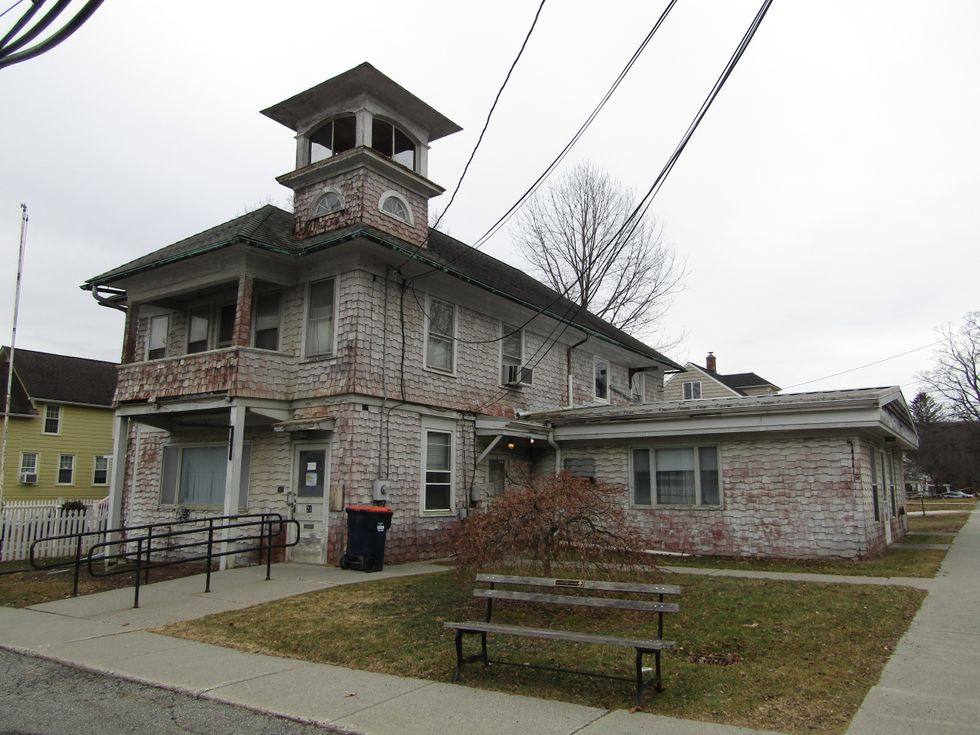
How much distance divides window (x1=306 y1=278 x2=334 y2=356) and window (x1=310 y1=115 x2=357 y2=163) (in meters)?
3.05

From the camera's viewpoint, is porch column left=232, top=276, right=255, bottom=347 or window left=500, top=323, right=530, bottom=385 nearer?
porch column left=232, top=276, right=255, bottom=347

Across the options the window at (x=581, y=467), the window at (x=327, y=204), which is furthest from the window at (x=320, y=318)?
the window at (x=581, y=467)

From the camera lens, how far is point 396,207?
15367mm

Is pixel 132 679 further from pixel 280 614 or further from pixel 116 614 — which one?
pixel 116 614

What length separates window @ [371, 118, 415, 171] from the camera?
50.8ft

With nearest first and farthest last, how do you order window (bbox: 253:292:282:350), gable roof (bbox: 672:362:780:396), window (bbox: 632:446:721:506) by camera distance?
1. window (bbox: 632:446:721:506)
2. window (bbox: 253:292:282:350)
3. gable roof (bbox: 672:362:780:396)

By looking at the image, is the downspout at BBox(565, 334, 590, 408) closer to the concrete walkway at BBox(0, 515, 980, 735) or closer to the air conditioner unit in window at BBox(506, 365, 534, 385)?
the air conditioner unit in window at BBox(506, 365, 534, 385)

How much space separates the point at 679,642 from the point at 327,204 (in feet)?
37.9

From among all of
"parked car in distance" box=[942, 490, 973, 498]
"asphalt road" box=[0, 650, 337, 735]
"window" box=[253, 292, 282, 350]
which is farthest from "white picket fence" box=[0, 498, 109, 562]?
"parked car in distance" box=[942, 490, 973, 498]

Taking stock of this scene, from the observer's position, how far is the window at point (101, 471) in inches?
1283

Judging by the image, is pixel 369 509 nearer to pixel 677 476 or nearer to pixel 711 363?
pixel 677 476

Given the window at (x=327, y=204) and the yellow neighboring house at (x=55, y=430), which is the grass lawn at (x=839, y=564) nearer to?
the window at (x=327, y=204)

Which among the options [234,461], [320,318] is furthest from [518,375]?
[234,461]

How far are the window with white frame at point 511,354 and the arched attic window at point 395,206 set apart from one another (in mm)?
3550
